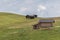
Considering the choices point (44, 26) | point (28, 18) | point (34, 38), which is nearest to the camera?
point (34, 38)

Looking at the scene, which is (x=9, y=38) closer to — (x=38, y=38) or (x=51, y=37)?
(x=38, y=38)

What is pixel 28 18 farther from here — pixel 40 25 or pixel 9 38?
pixel 9 38

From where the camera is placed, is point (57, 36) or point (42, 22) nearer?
point (57, 36)

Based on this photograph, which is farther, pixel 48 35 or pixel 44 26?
pixel 44 26

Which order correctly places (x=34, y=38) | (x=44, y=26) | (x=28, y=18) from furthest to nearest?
1. (x=28, y=18)
2. (x=44, y=26)
3. (x=34, y=38)

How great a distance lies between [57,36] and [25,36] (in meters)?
9.61

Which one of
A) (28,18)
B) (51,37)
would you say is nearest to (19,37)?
(51,37)

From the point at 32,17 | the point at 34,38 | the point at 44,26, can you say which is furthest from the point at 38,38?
the point at 32,17

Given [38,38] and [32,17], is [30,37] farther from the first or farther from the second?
[32,17]

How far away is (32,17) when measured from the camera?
12438 centimetres

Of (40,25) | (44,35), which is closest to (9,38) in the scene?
(44,35)

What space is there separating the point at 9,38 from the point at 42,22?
2544 cm

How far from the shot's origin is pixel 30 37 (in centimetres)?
5288

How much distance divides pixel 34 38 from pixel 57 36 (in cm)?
703
